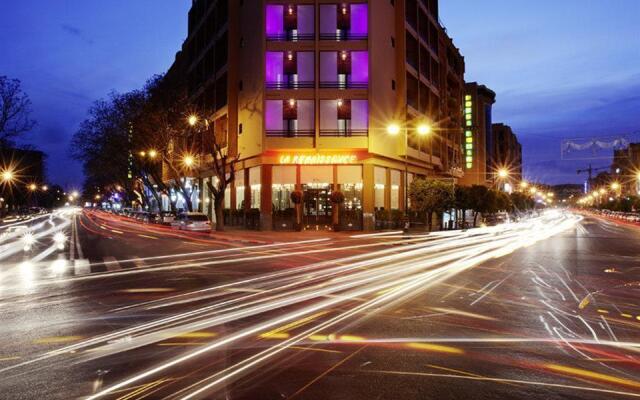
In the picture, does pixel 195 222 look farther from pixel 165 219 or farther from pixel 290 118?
pixel 165 219

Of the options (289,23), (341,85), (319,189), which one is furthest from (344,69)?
(319,189)

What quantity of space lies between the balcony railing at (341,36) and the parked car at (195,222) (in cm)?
1680

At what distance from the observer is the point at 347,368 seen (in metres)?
6.91

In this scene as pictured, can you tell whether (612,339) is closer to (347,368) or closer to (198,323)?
(347,368)

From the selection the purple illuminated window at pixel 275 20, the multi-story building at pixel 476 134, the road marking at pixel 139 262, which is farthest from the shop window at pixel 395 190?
the multi-story building at pixel 476 134

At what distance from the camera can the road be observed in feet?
20.6

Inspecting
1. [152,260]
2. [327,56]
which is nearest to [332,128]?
[327,56]

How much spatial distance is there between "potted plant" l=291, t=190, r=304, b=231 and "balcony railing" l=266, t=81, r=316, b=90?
27.1ft

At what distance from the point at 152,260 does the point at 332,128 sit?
2668 centimetres

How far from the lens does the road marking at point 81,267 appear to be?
17516mm

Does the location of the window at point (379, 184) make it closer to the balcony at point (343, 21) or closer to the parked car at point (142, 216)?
the balcony at point (343, 21)

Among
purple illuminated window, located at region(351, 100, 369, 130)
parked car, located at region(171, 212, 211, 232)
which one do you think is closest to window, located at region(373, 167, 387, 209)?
purple illuminated window, located at region(351, 100, 369, 130)

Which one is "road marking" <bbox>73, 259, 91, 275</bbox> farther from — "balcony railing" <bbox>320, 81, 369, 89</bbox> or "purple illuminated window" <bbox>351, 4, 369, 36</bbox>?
"purple illuminated window" <bbox>351, 4, 369, 36</bbox>

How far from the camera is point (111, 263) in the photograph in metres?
20.4
